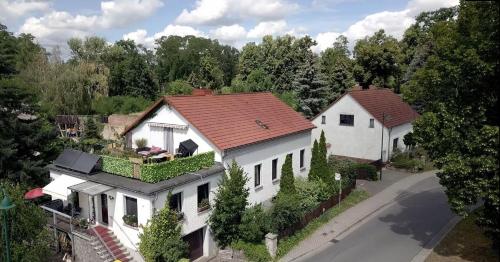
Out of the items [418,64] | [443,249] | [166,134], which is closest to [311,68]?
[418,64]

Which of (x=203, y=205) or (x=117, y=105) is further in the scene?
(x=117, y=105)

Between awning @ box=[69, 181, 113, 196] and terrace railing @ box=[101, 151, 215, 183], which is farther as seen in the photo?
awning @ box=[69, 181, 113, 196]

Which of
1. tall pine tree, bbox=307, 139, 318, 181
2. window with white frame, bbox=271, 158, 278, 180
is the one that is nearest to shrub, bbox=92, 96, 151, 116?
window with white frame, bbox=271, 158, 278, 180

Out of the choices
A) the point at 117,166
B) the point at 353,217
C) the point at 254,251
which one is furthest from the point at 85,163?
the point at 353,217

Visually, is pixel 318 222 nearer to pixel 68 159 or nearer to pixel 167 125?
pixel 167 125

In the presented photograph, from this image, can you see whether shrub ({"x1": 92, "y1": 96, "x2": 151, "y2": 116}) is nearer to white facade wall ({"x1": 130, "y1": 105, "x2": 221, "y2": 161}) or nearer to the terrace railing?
white facade wall ({"x1": 130, "y1": 105, "x2": 221, "y2": 161})

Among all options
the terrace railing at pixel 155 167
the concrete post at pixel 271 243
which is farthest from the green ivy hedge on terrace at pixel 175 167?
the concrete post at pixel 271 243
